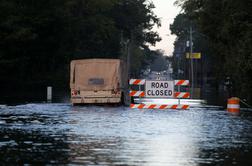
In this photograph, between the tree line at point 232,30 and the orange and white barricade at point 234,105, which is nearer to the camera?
the orange and white barricade at point 234,105

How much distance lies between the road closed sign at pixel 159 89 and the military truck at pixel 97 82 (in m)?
2.96

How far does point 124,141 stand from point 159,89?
1682 centimetres

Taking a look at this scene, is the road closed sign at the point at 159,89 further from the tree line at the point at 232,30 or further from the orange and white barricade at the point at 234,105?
the tree line at the point at 232,30

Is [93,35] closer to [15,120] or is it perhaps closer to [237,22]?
[237,22]

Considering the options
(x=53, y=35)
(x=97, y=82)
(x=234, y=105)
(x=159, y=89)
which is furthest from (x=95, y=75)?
(x=53, y=35)

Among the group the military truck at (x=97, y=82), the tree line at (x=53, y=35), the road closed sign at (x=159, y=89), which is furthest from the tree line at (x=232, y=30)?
the tree line at (x=53, y=35)

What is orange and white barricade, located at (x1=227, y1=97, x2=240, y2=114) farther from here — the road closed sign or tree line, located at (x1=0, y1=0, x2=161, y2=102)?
tree line, located at (x1=0, y1=0, x2=161, y2=102)

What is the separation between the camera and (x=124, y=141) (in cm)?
1686

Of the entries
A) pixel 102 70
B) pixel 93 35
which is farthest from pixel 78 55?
pixel 102 70

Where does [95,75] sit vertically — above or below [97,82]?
above

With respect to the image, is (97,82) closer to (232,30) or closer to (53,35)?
(232,30)

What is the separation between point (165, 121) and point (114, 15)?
87.3 meters

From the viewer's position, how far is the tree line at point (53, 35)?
63.2 metres

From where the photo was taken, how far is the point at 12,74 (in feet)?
230
